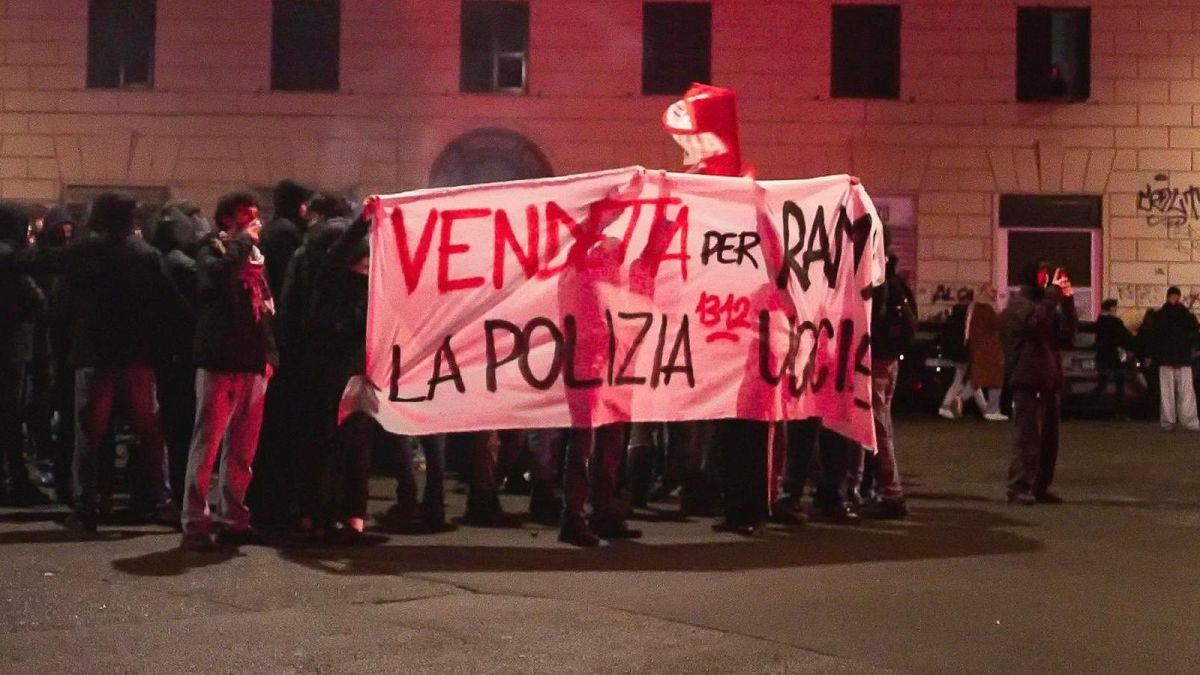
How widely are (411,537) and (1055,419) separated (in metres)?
4.87

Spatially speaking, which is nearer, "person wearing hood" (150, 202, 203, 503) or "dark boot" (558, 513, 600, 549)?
"dark boot" (558, 513, 600, 549)

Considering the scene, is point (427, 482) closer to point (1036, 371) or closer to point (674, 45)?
point (1036, 371)

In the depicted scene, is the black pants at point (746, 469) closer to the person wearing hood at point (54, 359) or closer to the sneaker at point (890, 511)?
the sneaker at point (890, 511)

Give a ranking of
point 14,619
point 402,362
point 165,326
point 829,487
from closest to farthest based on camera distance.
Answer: point 14,619, point 402,362, point 165,326, point 829,487

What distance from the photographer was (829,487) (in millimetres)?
10859

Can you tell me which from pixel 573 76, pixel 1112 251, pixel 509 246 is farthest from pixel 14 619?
pixel 1112 251

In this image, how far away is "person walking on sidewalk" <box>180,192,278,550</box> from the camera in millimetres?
8938

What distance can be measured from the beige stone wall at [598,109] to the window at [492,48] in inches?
9.4

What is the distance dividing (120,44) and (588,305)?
19654mm

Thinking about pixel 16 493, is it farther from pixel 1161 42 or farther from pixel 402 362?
pixel 1161 42

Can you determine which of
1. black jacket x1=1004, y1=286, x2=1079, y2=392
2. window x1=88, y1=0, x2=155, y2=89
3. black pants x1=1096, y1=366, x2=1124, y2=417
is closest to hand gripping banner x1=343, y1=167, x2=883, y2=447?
black jacket x1=1004, y1=286, x2=1079, y2=392

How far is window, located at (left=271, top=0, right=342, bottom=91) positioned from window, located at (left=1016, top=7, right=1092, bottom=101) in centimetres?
1056

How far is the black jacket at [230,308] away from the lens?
8922 mm

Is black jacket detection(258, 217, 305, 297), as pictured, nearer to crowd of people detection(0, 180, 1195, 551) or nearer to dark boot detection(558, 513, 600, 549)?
crowd of people detection(0, 180, 1195, 551)
